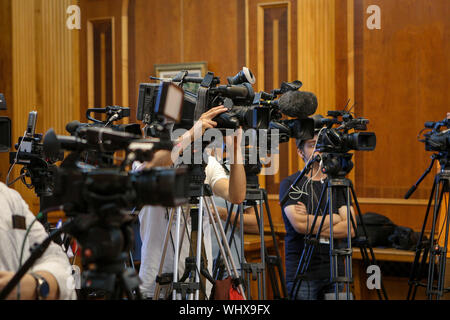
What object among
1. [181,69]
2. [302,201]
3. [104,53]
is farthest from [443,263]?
[104,53]

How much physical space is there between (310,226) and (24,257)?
1777 mm

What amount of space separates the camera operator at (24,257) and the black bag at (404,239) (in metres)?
2.72

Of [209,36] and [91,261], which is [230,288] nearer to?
[91,261]

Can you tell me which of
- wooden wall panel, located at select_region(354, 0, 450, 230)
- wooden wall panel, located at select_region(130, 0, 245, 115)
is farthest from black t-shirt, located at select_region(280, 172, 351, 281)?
wooden wall panel, located at select_region(130, 0, 245, 115)

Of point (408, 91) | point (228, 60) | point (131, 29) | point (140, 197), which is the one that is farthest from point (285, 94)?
point (131, 29)

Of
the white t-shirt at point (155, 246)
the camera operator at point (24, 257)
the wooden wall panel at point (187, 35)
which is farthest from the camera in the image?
the wooden wall panel at point (187, 35)

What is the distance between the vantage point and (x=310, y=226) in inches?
118

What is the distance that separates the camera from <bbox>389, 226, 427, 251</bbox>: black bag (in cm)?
366

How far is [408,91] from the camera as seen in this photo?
3.93 metres

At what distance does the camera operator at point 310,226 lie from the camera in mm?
2869

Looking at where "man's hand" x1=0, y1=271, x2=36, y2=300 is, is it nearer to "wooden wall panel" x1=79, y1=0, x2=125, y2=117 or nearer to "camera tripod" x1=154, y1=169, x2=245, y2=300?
"camera tripod" x1=154, y1=169, x2=245, y2=300

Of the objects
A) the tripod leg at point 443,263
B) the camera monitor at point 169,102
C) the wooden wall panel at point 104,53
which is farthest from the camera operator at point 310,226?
the wooden wall panel at point 104,53

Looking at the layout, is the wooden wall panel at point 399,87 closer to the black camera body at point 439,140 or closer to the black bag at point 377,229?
the black bag at point 377,229
